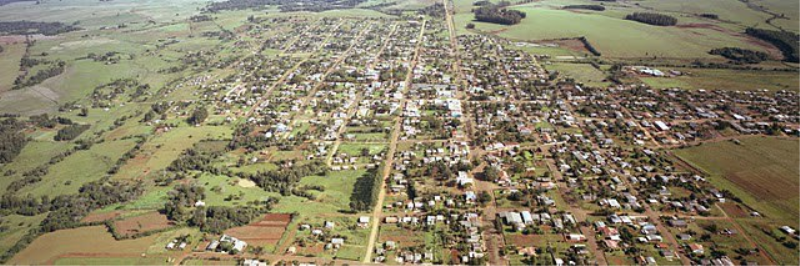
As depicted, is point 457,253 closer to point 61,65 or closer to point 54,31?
point 61,65

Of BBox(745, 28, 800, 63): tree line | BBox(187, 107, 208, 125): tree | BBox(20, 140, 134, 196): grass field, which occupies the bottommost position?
BBox(20, 140, 134, 196): grass field

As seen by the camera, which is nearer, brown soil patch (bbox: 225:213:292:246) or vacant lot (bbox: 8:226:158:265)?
vacant lot (bbox: 8:226:158:265)

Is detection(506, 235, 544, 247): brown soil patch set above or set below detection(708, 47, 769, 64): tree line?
below

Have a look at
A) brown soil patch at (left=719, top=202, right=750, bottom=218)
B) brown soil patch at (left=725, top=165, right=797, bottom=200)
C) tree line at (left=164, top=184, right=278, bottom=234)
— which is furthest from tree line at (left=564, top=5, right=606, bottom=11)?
tree line at (left=164, top=184, right=278, bottom=234)

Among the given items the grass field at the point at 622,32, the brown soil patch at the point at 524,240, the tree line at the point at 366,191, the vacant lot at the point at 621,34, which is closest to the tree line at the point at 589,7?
the grass field at the point at 622,32

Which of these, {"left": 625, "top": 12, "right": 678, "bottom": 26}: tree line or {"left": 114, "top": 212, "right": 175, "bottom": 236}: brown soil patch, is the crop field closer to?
{"left": 114, "top": 212, "right": 175, "bottom": 236}: brown soil patch

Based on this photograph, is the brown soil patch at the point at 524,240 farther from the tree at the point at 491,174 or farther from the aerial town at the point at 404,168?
the tree at the point at 491,174

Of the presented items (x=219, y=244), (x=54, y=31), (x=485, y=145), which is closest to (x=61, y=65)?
(x=54, y=31)
